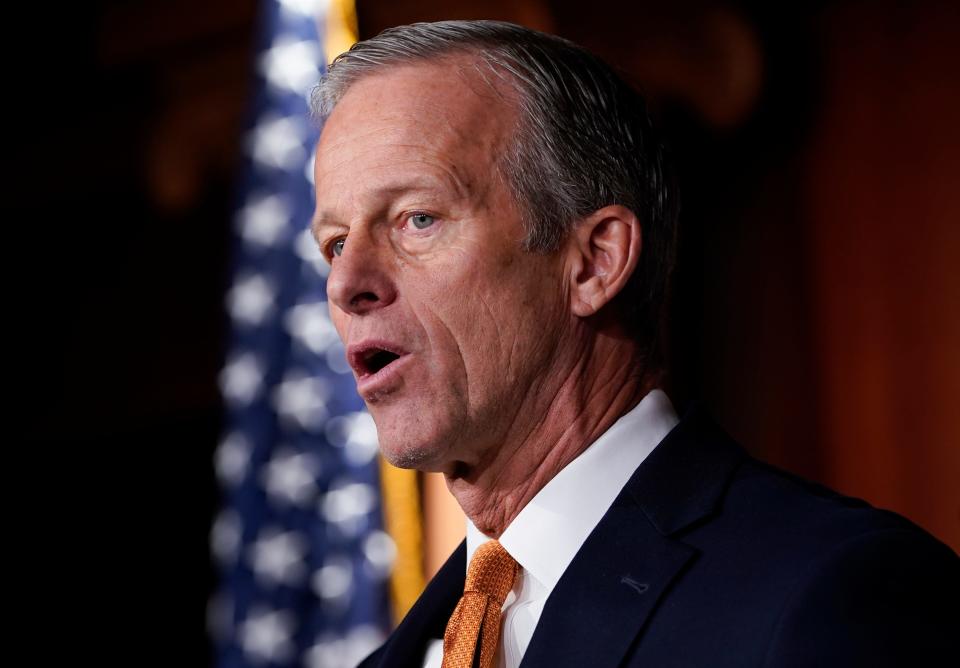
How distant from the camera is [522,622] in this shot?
57.5 inches

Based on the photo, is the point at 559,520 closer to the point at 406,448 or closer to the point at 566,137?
the point at 406,448

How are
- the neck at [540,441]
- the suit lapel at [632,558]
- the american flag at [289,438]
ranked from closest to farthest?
the suit lapel at [632,558]
the neck at [540,441]
the american flag at [289,438]

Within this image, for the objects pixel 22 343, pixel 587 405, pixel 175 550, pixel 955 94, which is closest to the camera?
pixel 587 405

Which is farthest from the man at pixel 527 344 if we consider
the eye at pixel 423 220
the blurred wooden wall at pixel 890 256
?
the blurred wooden wall at pixel 890 256

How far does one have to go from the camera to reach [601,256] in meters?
1.61

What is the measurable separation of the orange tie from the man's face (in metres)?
0.14

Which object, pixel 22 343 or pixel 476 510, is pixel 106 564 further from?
pixel 476 510

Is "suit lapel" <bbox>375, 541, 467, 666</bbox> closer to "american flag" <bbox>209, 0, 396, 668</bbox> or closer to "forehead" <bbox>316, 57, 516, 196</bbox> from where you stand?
"forehead" <bbox>316, 57, 516, 196</bbox>

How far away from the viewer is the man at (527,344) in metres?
1.32

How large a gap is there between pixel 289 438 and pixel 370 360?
2389 mm

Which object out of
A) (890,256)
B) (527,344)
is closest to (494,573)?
(527,344)

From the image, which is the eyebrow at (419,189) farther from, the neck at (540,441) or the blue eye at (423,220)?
the neck at (540,441)

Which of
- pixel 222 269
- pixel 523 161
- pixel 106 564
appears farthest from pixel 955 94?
pixel 106 564

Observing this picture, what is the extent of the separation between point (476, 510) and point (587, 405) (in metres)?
0.20
